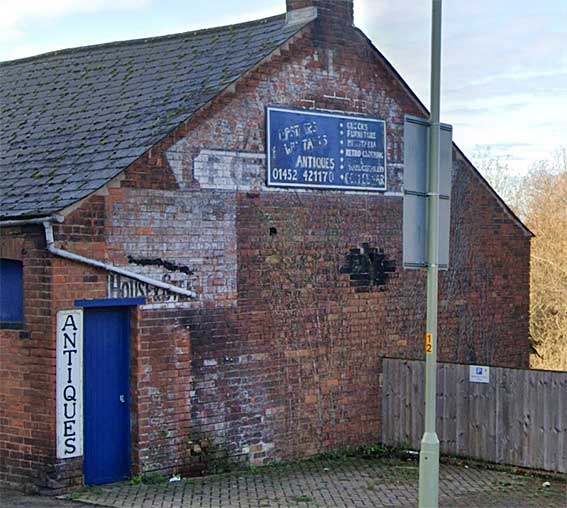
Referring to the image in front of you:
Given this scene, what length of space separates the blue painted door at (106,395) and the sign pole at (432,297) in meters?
4.52

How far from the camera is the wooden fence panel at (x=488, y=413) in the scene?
556 inches

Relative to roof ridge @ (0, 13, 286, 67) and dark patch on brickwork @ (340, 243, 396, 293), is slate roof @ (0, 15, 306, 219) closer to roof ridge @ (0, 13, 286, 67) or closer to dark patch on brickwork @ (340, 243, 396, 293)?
roof ridge @ (0, 13, 286, 67)

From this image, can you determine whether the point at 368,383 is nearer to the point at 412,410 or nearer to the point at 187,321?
the point at 412,410

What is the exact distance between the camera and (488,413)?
49.0ft

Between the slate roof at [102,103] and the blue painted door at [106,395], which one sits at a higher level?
the slate roof at [102,103]

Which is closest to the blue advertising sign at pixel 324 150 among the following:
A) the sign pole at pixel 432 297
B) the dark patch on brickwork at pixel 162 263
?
the dark patch on brickwork at pixel 162 263

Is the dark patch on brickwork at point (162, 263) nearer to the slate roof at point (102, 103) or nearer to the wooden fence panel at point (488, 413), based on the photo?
the slate roof at point (102, 103)

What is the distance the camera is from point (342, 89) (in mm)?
16094

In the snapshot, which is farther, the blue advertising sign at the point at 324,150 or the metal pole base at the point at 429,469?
the blue advertising sign at the point at 324,150

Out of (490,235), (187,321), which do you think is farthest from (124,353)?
(490,235)

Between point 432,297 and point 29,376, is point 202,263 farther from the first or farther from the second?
point 432,297

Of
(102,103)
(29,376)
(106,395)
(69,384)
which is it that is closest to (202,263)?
(106,395)

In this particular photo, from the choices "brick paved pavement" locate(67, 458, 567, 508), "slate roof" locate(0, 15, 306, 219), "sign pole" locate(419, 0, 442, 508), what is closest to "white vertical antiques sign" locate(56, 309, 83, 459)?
"brick paved pavement" locate(67, 458, 567, 508)

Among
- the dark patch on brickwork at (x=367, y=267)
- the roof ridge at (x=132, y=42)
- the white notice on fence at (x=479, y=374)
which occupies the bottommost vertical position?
the white notice on fence at (x=479, y=374)
